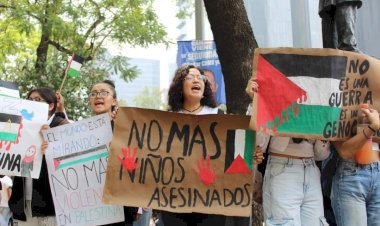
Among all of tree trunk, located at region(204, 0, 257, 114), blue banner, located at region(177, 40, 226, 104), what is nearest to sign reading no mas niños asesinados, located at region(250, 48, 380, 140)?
tree trunk, located at region(204, 0, 257, 114)

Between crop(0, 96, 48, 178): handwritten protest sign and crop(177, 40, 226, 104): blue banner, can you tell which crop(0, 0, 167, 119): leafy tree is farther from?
crop(0, 96, 48, 178): handwritten protest sign

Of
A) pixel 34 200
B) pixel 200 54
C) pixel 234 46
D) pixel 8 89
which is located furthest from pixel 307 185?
pixel 200 54

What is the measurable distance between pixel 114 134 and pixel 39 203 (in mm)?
992

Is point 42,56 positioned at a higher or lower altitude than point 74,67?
higher

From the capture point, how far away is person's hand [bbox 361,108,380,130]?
3.22 m

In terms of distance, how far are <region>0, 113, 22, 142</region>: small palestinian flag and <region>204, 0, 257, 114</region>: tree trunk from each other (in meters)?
2.06

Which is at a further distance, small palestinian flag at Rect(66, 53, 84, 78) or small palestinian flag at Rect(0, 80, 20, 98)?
small palestinian flag at Rect(66, 53, 84, 78)

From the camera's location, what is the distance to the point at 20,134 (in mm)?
4273

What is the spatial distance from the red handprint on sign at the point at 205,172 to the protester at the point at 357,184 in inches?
31.7

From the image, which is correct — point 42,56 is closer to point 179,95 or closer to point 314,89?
point 179,95

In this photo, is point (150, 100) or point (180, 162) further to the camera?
point (150, 100)

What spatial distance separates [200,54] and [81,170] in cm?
584

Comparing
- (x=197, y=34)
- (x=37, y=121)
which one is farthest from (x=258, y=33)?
(x=37, y=121)

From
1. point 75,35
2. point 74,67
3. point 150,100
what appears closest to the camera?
point 74,67
